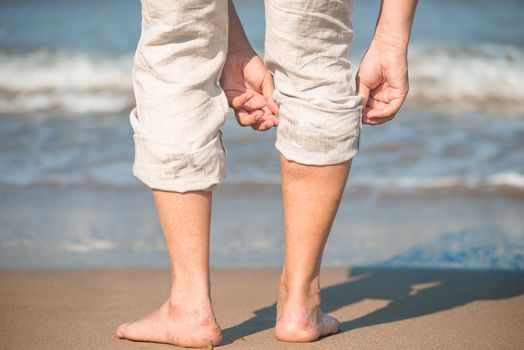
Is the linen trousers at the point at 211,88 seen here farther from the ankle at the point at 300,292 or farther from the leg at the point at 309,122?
the ankle at the point at 300,292

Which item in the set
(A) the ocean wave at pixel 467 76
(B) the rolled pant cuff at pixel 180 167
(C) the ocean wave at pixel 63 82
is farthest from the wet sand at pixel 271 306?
(A) the ocean wave at pixel 467 76

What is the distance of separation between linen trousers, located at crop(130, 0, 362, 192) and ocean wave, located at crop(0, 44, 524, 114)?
4.45m

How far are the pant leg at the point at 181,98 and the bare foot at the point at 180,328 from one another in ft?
0.95

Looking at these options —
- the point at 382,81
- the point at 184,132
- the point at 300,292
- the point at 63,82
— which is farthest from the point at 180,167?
the point at 63,82

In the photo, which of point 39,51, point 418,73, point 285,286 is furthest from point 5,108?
point 285,286

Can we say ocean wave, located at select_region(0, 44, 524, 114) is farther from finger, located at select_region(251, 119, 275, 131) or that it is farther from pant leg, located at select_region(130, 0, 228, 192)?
pant leg, located at select_region(130, 0, 228, 192)

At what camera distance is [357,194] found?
11.8 feet

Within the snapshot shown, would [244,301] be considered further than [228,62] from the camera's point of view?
Yes


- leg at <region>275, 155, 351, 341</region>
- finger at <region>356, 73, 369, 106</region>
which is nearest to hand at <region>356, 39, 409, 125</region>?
finger at <region>356, 73, 369, 106</region>

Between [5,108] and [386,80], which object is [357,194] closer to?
[386,80]

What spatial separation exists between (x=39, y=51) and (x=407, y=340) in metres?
7.10

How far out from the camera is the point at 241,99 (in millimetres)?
1903

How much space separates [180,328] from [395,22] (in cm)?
83

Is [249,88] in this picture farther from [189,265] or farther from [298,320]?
[298,320]
